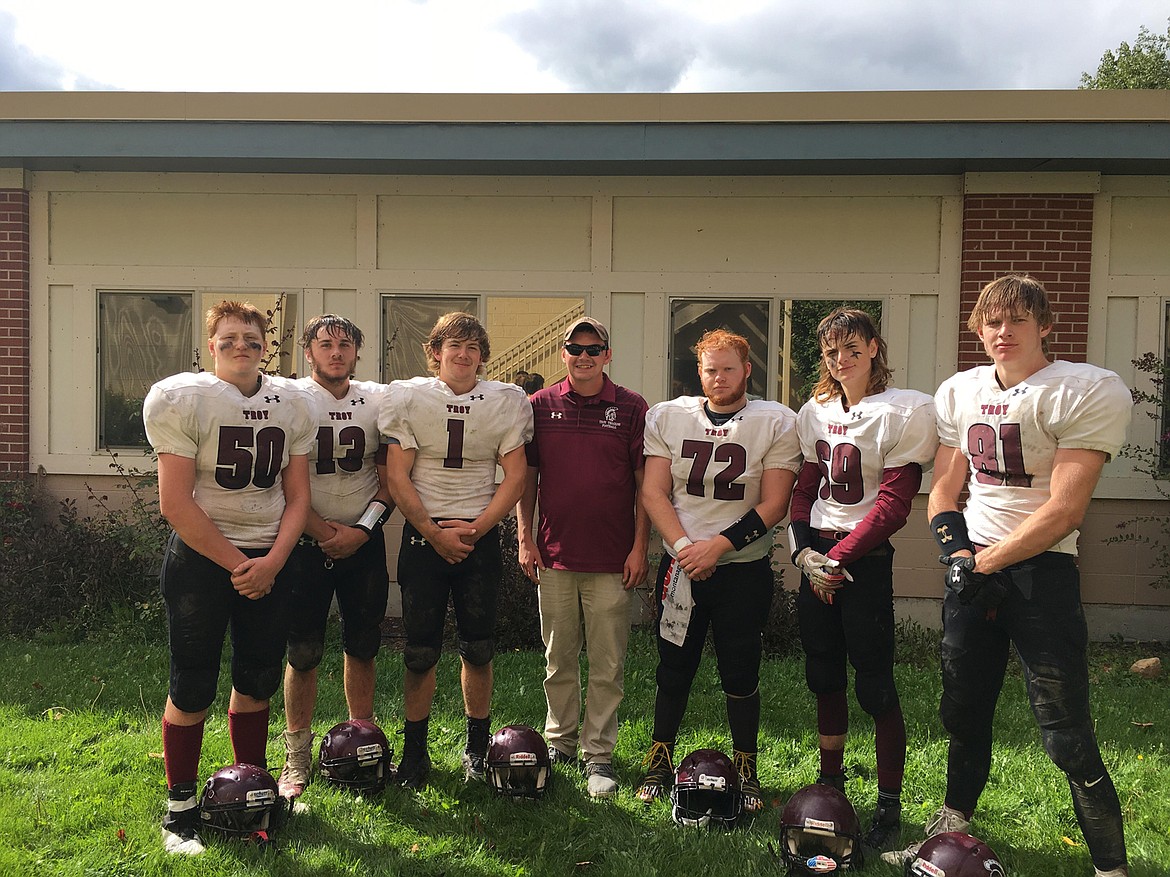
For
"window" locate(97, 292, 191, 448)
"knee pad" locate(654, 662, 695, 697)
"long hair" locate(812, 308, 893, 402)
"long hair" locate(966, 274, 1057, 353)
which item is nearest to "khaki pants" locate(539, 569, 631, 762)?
"knee pad" locate(654, 662, 695, 697)

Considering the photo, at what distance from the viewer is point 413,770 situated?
426 centimetres

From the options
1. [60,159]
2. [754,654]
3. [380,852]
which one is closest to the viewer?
[380,852]

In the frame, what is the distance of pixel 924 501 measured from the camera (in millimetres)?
7480

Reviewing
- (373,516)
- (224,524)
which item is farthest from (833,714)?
(224,524)

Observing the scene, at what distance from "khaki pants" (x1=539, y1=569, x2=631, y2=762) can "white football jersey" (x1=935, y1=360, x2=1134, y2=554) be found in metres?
1.76

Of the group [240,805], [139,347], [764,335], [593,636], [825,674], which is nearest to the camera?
[240,805]

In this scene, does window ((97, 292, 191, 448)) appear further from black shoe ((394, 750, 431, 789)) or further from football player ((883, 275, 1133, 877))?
football player ((883, 275, 1133, 877))

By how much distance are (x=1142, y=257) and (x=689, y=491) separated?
5.60 m

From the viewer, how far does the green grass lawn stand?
3.56m

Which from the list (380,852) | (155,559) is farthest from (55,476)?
(380,852)

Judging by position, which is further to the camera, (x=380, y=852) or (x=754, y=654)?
(x=754, y=654)

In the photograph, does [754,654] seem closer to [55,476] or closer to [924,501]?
[924,501]

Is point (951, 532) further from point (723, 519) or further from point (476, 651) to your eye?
point (476, 651)

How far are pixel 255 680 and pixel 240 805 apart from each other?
0.51 metres
